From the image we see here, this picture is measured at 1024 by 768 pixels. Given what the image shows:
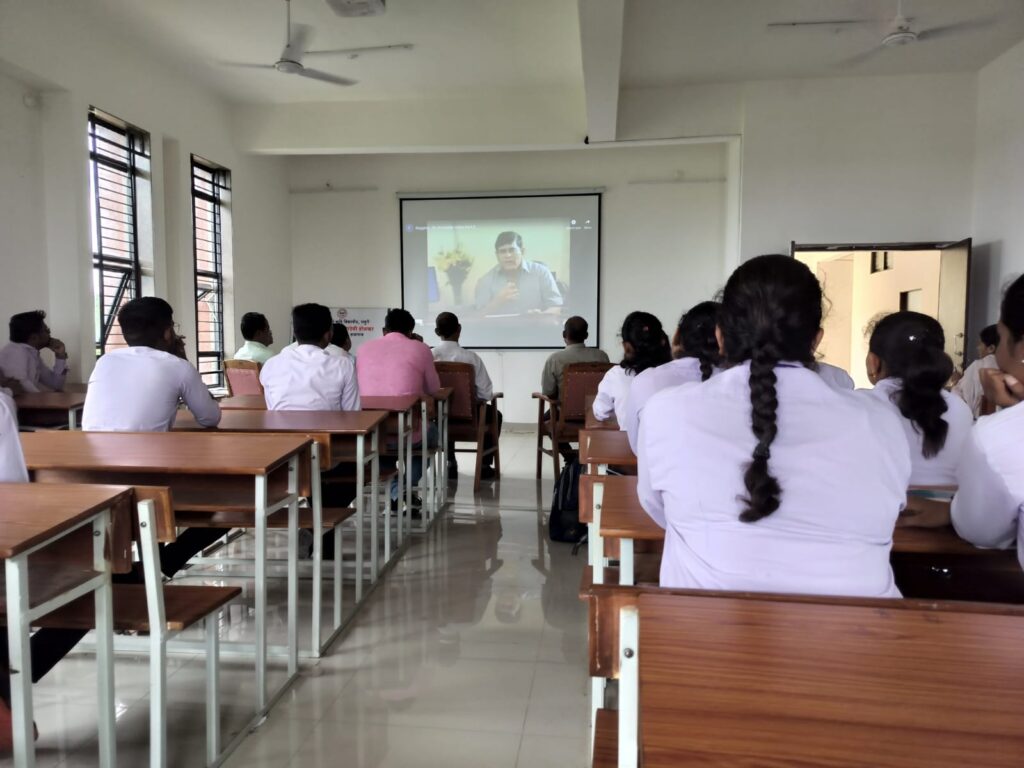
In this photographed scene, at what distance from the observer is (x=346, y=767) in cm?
173

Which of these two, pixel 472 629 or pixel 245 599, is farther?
pixel 245 599

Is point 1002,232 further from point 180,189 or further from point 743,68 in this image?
point 180,189

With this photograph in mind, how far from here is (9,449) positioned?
62.3 inches

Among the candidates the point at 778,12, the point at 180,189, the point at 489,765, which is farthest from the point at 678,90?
the point at 489,765

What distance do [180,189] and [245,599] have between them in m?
4.13

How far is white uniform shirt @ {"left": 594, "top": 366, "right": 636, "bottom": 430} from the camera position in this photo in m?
3.13

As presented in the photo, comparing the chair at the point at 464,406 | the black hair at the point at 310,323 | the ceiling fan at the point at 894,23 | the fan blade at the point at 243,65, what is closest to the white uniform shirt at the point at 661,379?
the black hair at the point at 310,323

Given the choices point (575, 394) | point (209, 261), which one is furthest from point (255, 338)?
point (575, 394)

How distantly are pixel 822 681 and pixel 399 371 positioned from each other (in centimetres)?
343

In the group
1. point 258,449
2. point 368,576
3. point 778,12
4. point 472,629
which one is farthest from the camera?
point 778,12

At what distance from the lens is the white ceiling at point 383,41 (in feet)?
14.9

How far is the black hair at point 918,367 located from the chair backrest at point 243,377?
382 cm

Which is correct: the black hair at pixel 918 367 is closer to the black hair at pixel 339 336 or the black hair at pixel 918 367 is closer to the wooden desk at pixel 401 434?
the wooden desk at pixel 401 434

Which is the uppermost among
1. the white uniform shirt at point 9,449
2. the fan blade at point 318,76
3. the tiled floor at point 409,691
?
the fan blade at point 318,76
